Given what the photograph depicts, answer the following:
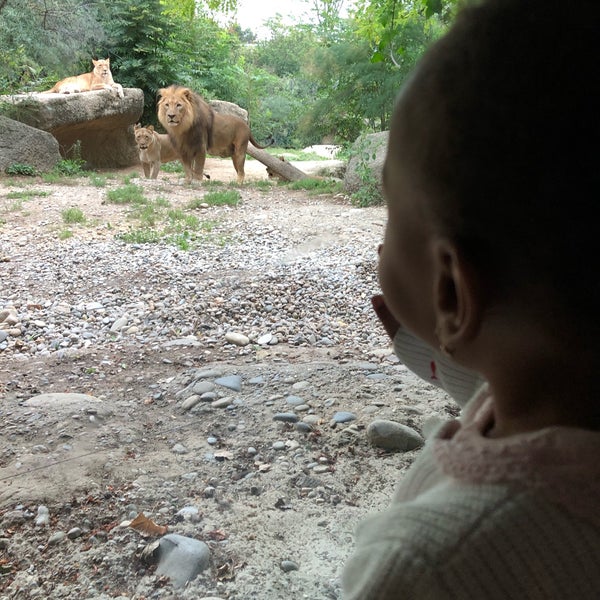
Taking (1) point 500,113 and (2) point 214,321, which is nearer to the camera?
(1) point 500,113

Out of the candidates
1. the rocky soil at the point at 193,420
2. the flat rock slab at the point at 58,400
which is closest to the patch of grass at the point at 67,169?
the rocky soil at the point at 193,420

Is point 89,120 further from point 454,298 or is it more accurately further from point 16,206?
point 454,298

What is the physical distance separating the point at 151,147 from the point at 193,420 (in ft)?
27.4

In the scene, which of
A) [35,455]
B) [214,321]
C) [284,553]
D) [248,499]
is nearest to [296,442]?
[248,499]

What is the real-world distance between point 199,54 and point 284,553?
15.3 metres

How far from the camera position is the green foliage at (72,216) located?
19.3ft

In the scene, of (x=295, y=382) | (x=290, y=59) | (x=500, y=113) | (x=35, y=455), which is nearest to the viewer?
(x=500, y=113)

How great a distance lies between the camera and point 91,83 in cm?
1141

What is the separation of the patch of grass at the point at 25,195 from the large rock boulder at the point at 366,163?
3320 mm

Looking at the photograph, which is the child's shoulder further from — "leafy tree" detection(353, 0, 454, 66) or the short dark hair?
"leafy tree" detection(353, 0, 454, 66)

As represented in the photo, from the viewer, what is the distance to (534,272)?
1.54 ft

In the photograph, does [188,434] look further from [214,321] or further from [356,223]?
[356,223]

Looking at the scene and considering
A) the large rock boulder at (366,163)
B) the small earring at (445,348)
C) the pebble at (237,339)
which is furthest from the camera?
the large rock boulder at (366,163)

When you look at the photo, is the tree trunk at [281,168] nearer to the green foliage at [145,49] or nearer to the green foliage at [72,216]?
the green foliage at [72,216]
